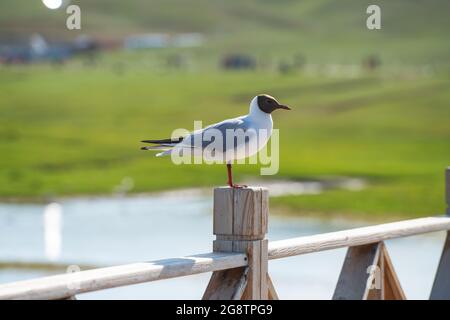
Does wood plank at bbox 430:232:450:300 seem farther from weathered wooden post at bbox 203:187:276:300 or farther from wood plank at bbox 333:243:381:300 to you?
weathered wooden post at bbox 203:187:276:300

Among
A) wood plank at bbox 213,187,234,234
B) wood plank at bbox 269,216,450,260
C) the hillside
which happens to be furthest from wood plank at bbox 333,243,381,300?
the hillside

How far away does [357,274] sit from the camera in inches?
273

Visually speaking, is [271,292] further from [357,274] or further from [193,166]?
[193,166]

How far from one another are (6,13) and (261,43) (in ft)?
133

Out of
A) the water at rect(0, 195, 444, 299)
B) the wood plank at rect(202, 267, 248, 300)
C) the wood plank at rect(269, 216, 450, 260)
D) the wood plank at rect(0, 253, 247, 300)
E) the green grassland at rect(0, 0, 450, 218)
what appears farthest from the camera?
the green grassland at rect(0, 0, 450, 218)

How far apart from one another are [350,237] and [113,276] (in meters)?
1.94

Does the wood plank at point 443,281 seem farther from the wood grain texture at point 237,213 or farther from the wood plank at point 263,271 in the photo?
the wood grain texture at point 237,213

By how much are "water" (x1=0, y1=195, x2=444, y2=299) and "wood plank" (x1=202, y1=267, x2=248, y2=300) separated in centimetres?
1034

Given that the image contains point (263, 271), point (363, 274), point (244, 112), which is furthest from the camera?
point (244, 112)

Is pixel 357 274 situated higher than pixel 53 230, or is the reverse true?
pixel 357 274

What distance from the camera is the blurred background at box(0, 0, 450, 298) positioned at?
22.6m

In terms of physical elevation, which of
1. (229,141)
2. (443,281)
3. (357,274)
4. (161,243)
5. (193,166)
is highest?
(229,141)

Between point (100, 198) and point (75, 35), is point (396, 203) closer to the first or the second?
point (100, 198)

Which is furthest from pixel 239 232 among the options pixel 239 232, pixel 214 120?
pixel 214 120
